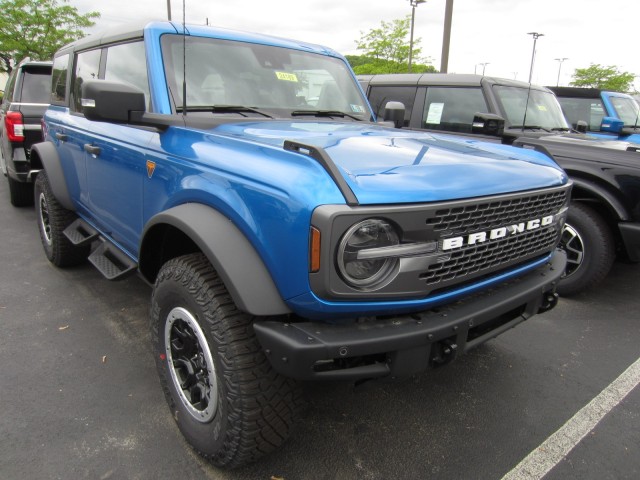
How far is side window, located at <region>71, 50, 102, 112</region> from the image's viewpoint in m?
3.57

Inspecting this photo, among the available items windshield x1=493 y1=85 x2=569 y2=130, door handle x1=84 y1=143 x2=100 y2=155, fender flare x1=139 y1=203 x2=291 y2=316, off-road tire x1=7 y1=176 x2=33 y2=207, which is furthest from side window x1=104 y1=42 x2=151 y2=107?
off-road tire x1=7 y1=176 x2=33 y2=207

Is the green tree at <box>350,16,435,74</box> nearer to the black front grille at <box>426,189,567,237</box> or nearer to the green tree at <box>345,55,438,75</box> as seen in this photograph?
the green tree at <box>345,55,438,75</box>

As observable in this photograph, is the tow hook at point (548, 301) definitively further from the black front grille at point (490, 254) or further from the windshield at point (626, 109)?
the windshield at point (626, 109)

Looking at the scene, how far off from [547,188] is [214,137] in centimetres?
160

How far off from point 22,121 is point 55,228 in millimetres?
2626

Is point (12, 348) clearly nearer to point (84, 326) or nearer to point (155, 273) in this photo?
point (84, 326)

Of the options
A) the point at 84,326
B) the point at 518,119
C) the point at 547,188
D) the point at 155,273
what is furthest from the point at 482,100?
the point at 84,326

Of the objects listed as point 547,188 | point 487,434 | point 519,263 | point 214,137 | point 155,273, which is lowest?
point 487,434

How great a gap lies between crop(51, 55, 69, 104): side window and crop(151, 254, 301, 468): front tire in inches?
120

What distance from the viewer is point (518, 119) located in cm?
533

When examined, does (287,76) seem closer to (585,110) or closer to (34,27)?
(585,110)

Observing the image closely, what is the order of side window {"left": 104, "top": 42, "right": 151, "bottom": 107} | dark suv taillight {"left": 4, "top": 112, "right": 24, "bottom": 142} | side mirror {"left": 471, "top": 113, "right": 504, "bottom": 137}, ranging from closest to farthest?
side window {"left": 104, "top": 42, "right": 151, "bottom": 107}, side mirror {"left": 471, "top": 113, "right": 504, "bottom": 137}, dark suv taillight {"left": 4, "top": 112, "right": 24, "bottom": 142}

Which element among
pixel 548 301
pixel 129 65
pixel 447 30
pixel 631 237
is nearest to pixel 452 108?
pixel 631 237

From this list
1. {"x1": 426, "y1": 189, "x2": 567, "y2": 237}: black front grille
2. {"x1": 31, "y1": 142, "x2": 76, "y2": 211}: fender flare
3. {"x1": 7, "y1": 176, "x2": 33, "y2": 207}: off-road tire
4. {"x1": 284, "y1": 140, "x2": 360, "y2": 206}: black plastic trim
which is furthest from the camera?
{"x1": 7, "y1": 176, "x2": 33, "y2": 207}: off-road tire
